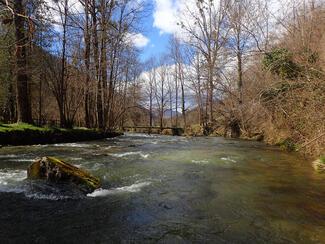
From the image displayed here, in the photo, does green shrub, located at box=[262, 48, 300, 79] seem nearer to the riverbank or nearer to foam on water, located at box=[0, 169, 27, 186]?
foam on water, located at box=[0, 169, 27, 186]

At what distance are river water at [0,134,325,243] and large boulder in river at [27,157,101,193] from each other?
0.86 ft

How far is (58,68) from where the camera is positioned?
83.3ft

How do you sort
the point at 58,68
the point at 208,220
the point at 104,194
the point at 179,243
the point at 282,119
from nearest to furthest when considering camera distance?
the point at 179,243
the point at 208,220
the point at 104,194
the point at 282,119
the point at 58,68

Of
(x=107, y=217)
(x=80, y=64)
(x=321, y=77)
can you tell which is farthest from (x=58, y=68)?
(x=107, y=217)

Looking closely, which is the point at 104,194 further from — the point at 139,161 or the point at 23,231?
the point at 139,161

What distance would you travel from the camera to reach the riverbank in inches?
576

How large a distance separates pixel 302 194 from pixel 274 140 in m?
13.0

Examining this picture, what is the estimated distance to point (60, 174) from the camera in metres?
7.27

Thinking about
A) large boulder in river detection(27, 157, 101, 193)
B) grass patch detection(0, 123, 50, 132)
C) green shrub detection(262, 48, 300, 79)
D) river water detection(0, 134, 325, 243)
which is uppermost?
green shrub detection(262, 48, 300, 79)

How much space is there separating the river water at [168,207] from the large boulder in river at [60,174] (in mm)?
263

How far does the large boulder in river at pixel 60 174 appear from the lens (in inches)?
284

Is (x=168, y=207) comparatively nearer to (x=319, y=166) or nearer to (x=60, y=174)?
(x=60, y=174)

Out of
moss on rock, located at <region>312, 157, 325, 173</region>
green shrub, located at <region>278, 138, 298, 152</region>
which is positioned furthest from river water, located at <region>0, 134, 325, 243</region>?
green shrub, located at <region>278, 138, 298, 152</region>

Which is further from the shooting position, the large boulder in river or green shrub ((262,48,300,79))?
green shrub ((262,48,300,79))
